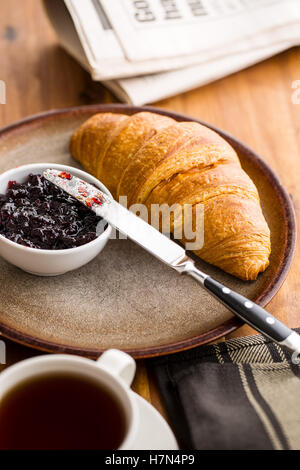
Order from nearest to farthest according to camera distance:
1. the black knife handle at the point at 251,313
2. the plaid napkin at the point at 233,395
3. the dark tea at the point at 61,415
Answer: the dark tea at the point at 61,415 → the plaid napkin at the point at 233,395 → the black knife handle at the point at 251,313

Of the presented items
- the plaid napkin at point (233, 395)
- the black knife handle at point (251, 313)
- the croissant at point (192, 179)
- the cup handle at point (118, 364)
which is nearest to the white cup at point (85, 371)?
the cup handle at point (118, 364)

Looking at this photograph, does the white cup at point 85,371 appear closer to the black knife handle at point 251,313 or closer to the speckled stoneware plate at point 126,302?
the speckled stoneware plate at point 126,302

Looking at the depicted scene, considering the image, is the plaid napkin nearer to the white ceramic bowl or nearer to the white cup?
the white cup

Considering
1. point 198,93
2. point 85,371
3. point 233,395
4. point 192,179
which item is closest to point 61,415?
point 85,371

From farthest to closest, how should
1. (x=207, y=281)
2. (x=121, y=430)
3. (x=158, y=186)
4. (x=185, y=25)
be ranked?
(x=185, y=25) → (x=158, y=186) → (x=207, y=281) → (x=121, y=430)

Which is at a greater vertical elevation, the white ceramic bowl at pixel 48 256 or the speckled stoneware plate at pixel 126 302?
the white ceramic bowl at pixel 48 256

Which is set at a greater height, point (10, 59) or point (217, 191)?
point (10, 59)

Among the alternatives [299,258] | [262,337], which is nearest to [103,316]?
[262,337]

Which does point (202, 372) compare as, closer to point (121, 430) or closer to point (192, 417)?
point (192, 417)

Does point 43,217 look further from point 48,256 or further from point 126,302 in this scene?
point 126,302
